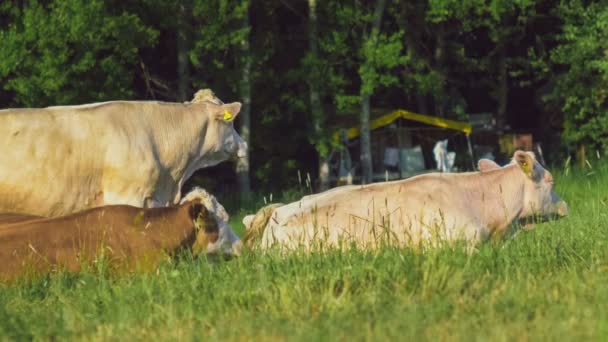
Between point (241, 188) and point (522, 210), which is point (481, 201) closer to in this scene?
point (522, 210)

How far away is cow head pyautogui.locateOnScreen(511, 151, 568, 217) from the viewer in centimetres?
1093

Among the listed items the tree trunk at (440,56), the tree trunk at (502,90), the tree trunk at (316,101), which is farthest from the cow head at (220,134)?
the tree trunk at (502,90)

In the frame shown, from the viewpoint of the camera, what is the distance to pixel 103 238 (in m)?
9.30

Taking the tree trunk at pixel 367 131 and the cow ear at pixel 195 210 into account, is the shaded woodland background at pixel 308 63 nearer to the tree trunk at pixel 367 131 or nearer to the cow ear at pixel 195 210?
the tree trunk at pixel 367 131

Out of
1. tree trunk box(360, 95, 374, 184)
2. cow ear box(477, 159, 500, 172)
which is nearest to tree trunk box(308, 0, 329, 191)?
tree trunk box(360, 95, 374, 184)

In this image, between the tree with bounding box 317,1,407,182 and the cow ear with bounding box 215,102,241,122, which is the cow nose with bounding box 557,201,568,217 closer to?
the cow ear with bounding box 215,102,241,122

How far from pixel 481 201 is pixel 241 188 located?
21.9 m

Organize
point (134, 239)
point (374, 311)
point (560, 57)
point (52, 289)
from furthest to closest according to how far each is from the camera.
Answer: point (560, 57) → point (134, 239) → point (52, 289) → point (374, 311)

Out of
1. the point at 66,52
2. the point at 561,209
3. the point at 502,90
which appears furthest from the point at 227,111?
the point at 502,90

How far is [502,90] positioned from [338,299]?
1408 inches

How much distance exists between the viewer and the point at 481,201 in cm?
1055

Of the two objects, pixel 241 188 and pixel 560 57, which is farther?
pixel 560 57

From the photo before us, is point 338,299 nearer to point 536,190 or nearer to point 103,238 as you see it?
point 103,238

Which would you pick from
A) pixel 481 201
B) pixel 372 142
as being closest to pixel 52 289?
pixel 481 201
